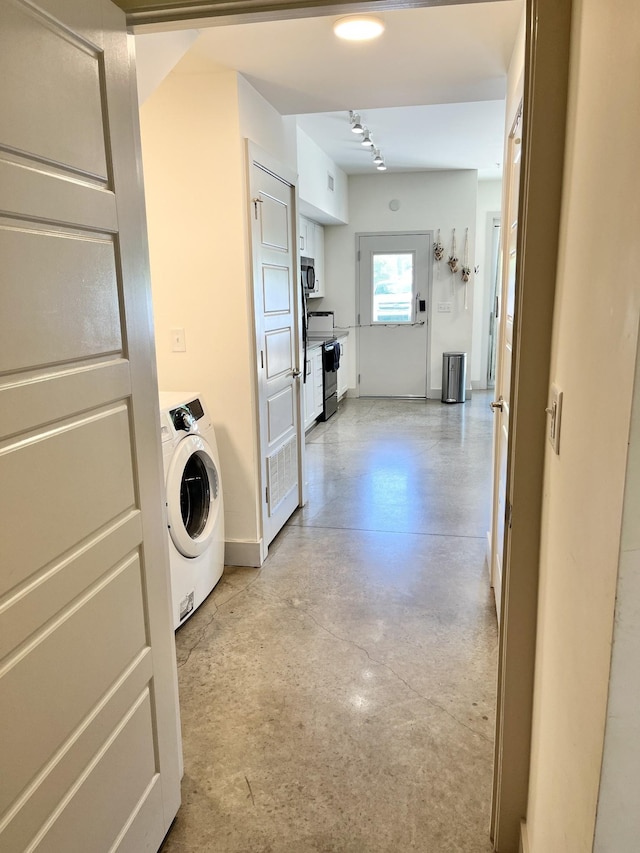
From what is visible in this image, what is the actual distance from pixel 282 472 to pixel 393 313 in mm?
4785

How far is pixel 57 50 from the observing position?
115 cm

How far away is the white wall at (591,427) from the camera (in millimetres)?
715

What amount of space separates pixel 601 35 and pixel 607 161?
0.22m

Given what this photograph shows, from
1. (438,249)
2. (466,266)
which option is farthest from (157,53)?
(466,266)

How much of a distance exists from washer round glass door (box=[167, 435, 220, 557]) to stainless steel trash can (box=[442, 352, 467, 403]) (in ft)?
17.3

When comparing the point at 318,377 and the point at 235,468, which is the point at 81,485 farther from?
the point at 318,377

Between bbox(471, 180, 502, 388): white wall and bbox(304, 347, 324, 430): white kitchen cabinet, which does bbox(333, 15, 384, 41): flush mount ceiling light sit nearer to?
bbox(304, 347, 324, 430): white kitchen cabinet

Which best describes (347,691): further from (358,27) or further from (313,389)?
(313,389)

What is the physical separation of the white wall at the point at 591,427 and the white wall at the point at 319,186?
182 inches

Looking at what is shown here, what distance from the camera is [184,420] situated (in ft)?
8.98

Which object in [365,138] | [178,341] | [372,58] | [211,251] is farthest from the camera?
[365,138]

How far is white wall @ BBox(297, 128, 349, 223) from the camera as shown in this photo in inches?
219

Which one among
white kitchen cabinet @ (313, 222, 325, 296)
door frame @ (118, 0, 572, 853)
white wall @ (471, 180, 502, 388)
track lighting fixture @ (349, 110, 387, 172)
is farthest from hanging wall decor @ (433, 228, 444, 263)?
→ door frame @ (118, 0, 572, 853)

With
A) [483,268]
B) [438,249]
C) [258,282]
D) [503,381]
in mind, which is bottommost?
[503,381]
